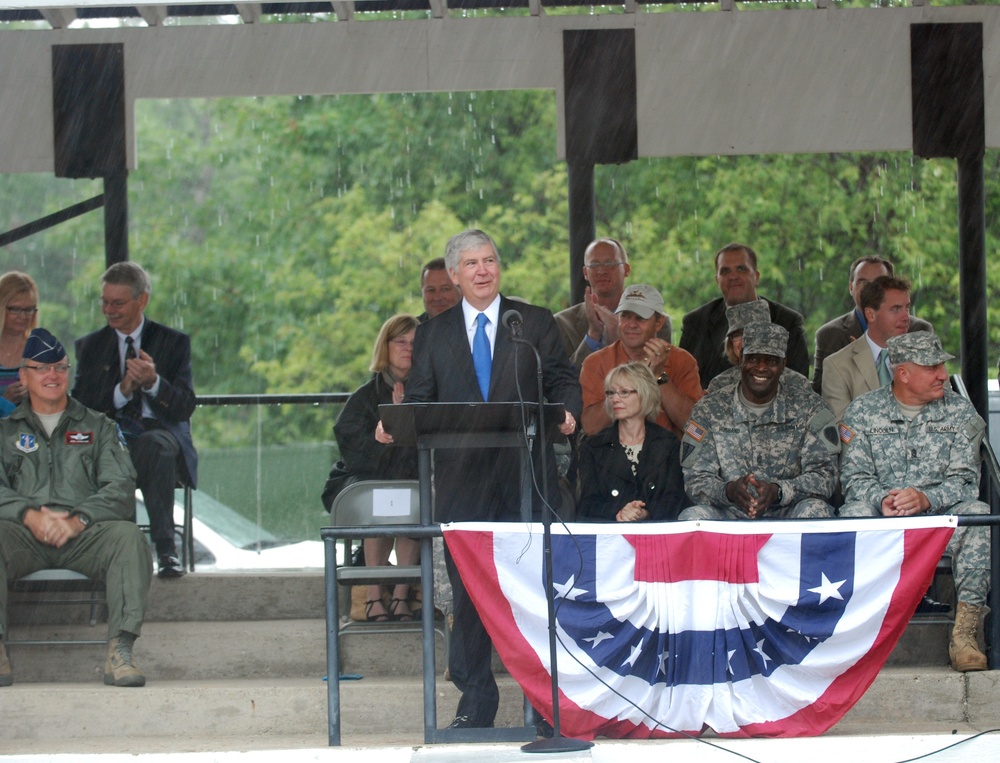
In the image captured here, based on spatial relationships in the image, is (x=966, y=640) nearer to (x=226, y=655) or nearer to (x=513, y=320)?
(x=513, y=320)

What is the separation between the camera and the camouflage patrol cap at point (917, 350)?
6.13m

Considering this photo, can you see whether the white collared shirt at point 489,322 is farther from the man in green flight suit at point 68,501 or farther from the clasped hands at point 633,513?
the man in green flight suit at point 68,501

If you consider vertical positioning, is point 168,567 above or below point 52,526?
below

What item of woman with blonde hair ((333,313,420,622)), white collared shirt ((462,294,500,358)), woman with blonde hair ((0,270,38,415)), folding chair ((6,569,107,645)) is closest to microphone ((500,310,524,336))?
white collared shirt ((462,294,500,358))

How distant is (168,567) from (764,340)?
3130 millimetres

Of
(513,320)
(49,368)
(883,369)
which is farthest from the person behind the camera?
(883,369)

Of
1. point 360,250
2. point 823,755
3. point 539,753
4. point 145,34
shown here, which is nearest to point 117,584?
point 539,753

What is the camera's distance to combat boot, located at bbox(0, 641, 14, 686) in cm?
619

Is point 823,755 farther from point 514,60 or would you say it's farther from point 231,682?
point 514,60

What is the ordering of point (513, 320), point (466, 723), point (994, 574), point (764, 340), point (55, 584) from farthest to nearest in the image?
point (764, 340)
point (55, 584)
point (994, 574)
point (466, 723)
point (513, 320)

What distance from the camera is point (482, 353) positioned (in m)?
5.38

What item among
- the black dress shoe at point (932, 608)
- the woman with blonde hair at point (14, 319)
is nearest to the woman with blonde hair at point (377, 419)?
the woman with blonde hair at point (14, 319)

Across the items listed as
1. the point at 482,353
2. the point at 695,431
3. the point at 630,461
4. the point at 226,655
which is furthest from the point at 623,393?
the point at 226,655

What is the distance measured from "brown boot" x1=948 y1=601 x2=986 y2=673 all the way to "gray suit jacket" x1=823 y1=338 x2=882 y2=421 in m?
1.47
